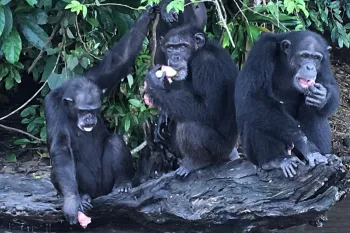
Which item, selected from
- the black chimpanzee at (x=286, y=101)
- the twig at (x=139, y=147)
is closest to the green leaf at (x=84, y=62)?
the twig at (x=139, y=147)

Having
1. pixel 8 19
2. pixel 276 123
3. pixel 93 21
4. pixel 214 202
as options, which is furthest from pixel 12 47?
pixel 276 123

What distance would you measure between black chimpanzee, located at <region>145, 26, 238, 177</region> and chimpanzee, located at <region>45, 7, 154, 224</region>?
0.53 meters

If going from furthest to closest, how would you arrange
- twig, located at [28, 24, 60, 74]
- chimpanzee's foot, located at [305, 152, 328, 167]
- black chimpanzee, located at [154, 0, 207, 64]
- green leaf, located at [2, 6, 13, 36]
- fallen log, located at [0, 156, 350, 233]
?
twig, located at [28, 24, 60, 74] < green leaf, located at [2, 6, 13, 36] < black chimpanzee, located at [154, 0, 207, 64] < fallen log, located at [0, 156, 350, 233] < chimpanzee's foot, located at [305, 152, 328, 167]

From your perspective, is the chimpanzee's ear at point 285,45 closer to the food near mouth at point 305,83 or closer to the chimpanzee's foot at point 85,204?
the food near mouth at point 305,83

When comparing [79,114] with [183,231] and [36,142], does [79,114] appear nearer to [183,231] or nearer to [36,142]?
[183,231]

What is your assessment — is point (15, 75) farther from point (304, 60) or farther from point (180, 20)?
point (304, 60)

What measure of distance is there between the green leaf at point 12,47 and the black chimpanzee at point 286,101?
2.87 metres

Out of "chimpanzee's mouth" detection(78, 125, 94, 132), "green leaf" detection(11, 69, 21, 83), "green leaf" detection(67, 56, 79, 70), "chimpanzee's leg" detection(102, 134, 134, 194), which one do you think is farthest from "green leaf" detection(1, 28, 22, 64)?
"chimpanzee's leg" detection(102, 134, 134, 194)

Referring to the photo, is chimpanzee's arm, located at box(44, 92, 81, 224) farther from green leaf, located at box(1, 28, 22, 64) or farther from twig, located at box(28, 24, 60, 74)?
twig, located at box(28, 24, 60, 74)

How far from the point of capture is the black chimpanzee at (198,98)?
7633mm

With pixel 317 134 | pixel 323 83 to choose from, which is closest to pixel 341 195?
pixel 317 134

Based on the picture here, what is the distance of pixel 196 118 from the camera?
7.64m

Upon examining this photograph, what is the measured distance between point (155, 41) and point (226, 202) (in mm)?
2121

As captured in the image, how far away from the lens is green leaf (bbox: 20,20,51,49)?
29.7 feet
